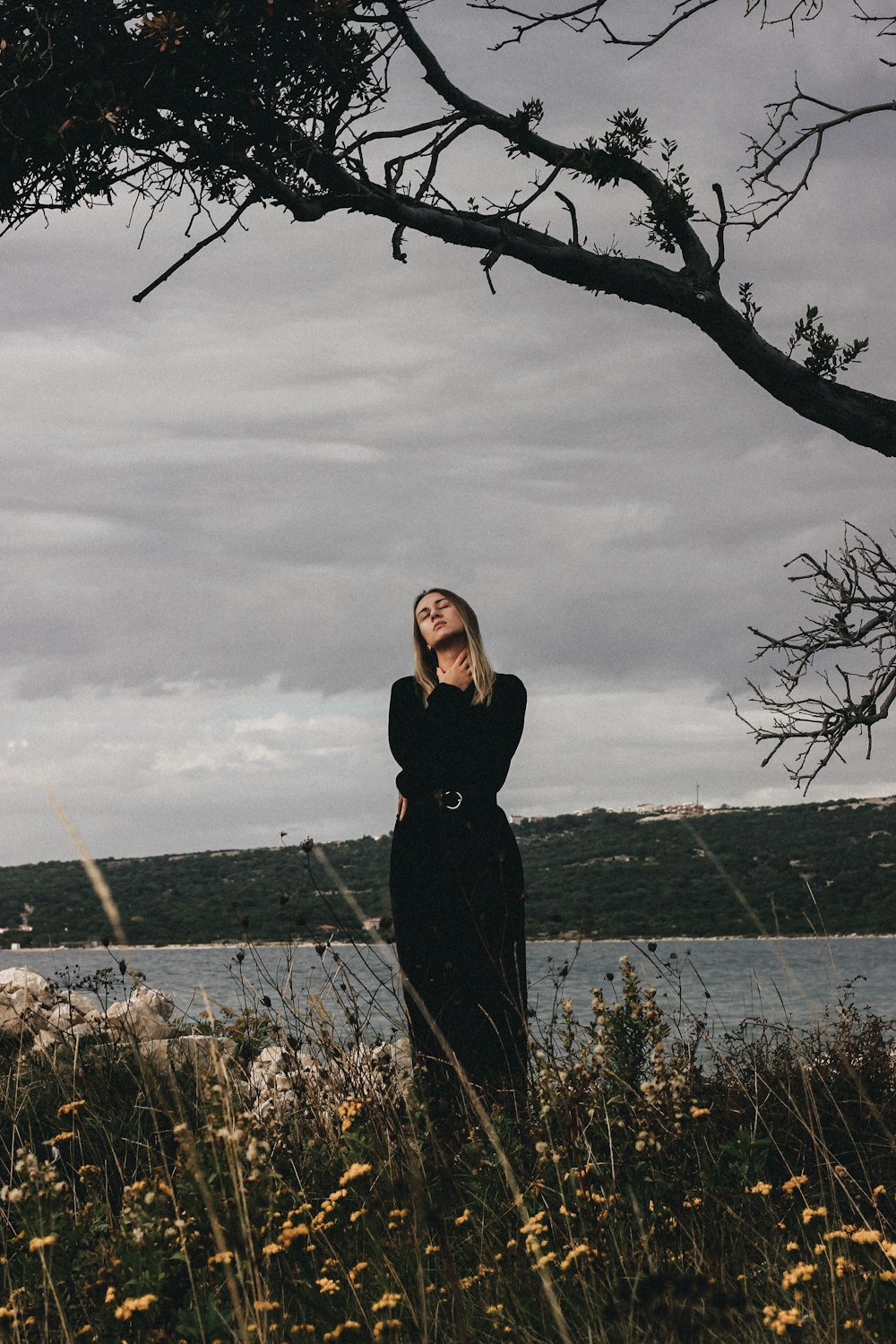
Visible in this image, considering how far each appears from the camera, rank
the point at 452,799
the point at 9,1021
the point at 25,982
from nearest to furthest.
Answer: the point at 452,799 < the point at 9,1021 < the point at 25,982

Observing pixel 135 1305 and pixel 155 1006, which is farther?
pixel 155 1006

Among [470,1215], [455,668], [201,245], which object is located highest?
[201,245]

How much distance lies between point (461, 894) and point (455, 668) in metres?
1.19

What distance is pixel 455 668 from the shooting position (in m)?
5.90

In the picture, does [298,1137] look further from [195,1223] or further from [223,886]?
[223,886]

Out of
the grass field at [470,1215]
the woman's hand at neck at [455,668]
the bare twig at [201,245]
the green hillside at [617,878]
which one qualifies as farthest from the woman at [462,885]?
the green hillside at [617,878]

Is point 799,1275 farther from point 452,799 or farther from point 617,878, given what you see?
point 617,878

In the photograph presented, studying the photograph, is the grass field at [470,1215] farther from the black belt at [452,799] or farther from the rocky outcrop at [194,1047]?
the black belt at [452,799]

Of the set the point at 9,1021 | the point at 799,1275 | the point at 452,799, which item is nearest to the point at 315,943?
the point at 452,799

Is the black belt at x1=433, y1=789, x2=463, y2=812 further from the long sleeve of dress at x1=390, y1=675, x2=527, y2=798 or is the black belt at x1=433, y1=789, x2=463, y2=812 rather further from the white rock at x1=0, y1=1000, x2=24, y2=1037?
the white rock at x1=0, y1=1000, x2=24, y2=1037

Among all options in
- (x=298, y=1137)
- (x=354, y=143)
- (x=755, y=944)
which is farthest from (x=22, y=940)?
(x=755, y=944)

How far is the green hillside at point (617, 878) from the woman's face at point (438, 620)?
2030 cm

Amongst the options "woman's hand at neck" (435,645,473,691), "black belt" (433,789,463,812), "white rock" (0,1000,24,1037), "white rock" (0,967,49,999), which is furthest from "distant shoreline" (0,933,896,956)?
"woman's hand at neck" (435,645,473,691)

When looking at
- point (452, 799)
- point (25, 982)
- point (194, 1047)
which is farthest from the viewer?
point (25, 982)
